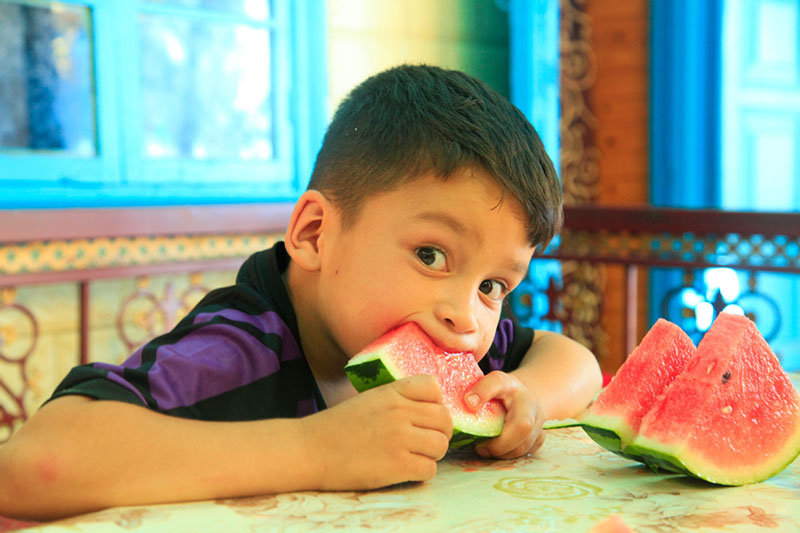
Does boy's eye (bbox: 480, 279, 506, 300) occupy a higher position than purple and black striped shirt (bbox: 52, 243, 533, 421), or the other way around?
boy's eye (bbox: 480, 279, 506, 300)

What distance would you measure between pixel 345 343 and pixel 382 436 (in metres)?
0.30

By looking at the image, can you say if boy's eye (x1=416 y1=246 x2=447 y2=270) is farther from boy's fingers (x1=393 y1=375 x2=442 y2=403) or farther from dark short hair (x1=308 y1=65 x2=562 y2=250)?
boy's fingers (x1=393 y1=375 x2=442 y2=403)

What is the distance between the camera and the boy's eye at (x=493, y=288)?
47.2 inches

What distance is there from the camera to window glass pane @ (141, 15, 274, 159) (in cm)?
304

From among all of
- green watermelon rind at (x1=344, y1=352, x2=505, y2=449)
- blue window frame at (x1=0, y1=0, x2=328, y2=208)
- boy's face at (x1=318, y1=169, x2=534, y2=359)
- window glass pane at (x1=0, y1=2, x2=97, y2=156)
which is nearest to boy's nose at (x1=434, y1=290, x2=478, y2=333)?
boy's face at (x1=318, y1=169, x2=534, y2=359)

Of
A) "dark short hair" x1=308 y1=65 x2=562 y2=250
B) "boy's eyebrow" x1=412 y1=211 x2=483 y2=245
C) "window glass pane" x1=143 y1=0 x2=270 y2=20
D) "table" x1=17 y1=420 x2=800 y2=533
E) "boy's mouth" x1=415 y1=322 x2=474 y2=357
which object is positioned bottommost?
"table" x1=17 y1=420 x2=800 y2=533

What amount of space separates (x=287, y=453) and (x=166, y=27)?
2520mm

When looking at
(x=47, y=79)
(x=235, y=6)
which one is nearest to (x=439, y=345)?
(x=47, y=79)

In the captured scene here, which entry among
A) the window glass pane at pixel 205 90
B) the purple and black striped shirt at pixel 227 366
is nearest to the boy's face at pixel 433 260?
the purple and black striped shirt at pixel 227 366

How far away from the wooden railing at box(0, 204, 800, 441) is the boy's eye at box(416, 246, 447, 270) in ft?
5.59

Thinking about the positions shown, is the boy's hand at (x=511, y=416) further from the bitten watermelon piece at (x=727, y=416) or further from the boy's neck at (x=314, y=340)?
the boy's neck at (x=314, y=340)

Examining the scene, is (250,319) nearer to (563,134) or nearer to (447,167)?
(447,167)

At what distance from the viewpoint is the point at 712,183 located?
4344mm

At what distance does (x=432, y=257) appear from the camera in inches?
44.8
